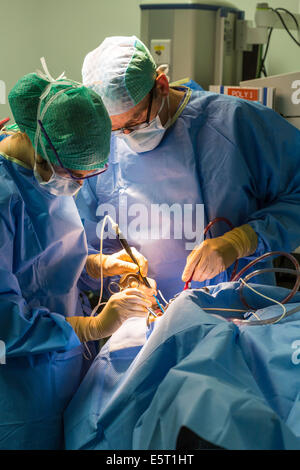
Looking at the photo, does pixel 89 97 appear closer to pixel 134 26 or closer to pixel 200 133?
pixel 200 133

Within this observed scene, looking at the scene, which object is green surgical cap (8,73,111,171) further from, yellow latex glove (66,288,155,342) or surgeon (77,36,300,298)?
yellow latex glove (66,288,155,342)

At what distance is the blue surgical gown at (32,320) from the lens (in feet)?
4.06

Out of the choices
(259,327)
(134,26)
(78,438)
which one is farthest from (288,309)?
(134,26)

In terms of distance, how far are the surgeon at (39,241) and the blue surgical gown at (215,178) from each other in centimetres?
39

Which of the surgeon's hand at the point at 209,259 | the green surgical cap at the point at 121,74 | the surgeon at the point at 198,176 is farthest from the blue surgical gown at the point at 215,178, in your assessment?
the green surgical cap at the point at 121,74

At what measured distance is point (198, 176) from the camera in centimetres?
172

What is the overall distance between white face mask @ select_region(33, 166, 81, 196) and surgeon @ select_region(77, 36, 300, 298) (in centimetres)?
35

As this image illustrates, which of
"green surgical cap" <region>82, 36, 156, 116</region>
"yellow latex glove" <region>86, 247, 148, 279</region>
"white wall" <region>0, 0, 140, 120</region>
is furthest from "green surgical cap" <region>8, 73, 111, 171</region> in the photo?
"white wall" <region>0, 0, 140, 120</region>

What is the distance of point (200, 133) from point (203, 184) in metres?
0.19

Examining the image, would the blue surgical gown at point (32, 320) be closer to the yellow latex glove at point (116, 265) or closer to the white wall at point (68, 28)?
the yellow latex glove at point (116, 265)

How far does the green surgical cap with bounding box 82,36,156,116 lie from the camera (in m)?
1.53

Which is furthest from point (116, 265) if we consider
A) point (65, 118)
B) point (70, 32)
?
point (70, 32)

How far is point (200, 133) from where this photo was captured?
5.69 feet

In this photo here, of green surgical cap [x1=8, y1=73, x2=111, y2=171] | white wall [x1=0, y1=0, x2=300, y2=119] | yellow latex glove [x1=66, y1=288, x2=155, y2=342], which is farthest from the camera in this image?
white wall [x1=0, y1=0, x2=300, y2=119]
